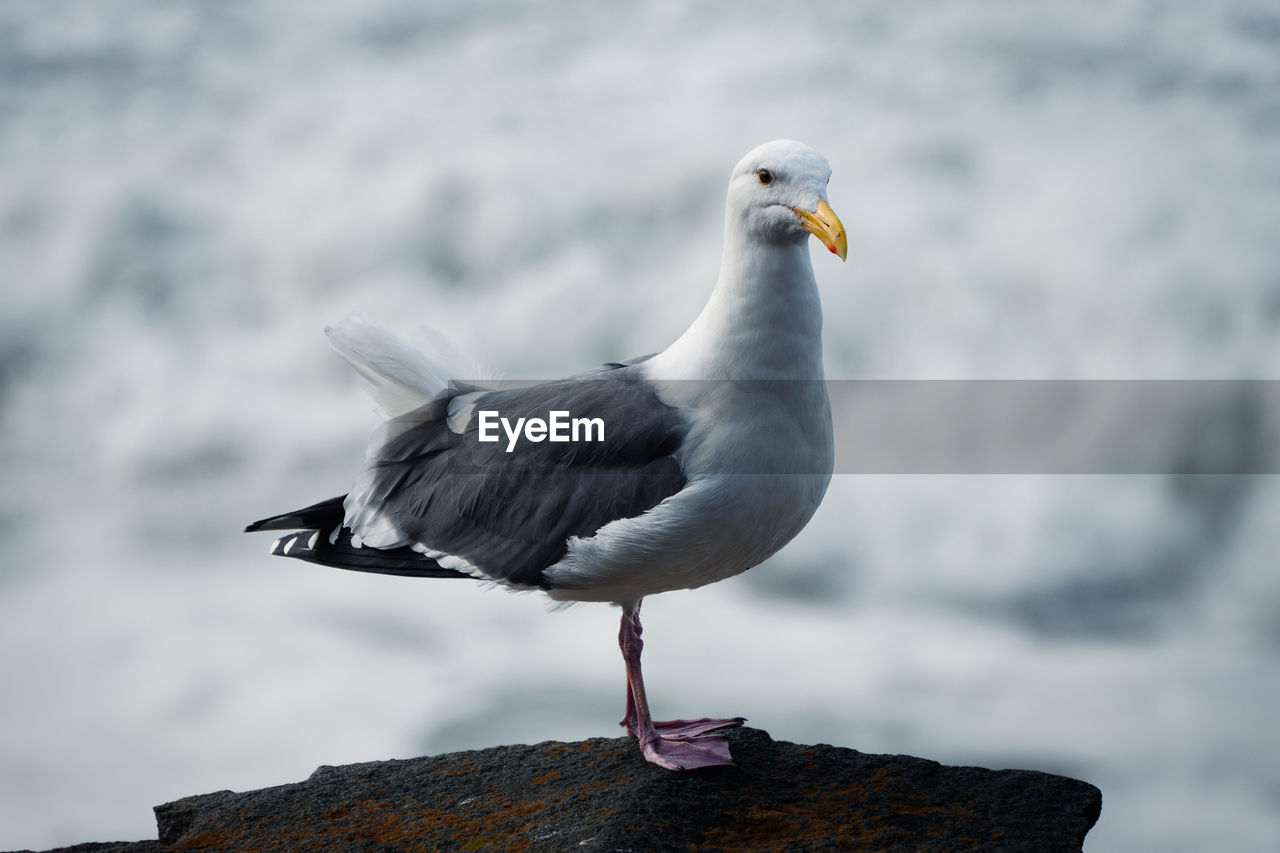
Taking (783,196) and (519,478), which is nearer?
(783,196)

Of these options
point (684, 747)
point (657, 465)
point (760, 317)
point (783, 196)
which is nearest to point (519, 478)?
point (657, 465)

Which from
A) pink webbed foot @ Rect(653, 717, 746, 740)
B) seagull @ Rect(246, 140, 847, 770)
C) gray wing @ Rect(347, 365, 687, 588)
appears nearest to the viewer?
seagull @ Rect(246, 140, 847, 770)

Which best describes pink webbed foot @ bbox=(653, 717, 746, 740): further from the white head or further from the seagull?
the white head

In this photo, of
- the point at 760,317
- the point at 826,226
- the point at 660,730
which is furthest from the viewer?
the point at 660,730

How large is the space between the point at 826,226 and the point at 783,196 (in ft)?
0.61

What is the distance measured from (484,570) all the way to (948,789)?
1573 mm

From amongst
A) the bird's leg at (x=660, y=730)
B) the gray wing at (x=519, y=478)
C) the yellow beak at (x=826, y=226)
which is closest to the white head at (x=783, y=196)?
the yellow beak at (x=826, y=226)

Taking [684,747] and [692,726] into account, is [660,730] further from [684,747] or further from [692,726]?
[684,747]

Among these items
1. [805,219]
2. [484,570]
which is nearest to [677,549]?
[484,570]

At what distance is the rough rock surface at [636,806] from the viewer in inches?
171

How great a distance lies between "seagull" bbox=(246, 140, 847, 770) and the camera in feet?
14.2

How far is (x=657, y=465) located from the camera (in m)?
4.41

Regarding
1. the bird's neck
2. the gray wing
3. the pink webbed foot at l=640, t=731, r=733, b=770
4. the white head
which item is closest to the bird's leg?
the pink webbed foot at l=640, t=731, r=733, b=770

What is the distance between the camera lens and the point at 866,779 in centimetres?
477
